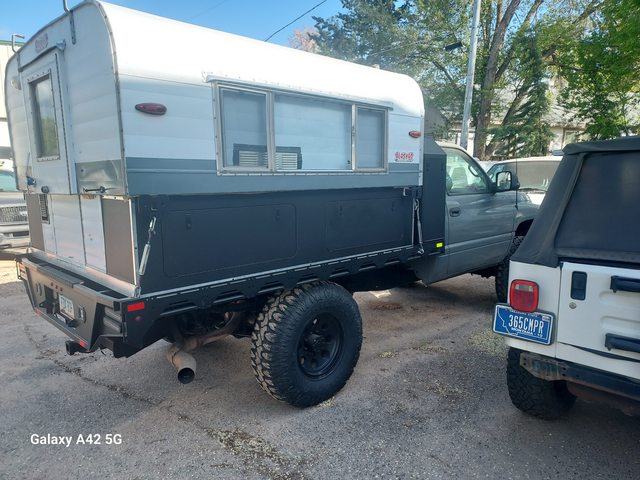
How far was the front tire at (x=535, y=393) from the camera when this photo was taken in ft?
9.54

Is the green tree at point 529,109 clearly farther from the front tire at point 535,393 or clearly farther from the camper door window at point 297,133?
the front tire at point 535,393

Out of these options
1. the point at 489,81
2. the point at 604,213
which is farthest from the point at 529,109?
the point at 604,213

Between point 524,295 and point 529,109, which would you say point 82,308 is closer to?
point 524,295

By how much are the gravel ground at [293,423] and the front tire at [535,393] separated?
0.43ft

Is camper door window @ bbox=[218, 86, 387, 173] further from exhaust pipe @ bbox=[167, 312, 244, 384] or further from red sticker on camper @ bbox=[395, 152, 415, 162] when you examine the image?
exhaust pipe @ bbox=[167, 312, 244, 384]

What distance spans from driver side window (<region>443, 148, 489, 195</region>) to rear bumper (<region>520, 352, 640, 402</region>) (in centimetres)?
252

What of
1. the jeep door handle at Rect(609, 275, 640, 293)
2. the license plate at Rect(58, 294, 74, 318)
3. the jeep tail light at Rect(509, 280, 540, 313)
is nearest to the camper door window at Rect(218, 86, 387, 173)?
the license plate at Rect(58, 294, 74, 318)

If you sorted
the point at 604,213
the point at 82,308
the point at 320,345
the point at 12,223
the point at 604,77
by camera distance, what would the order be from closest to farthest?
the point at 604,213 < the point at 82,308 < the point at 320,345 < the point at 12,223 < the point at 604,77

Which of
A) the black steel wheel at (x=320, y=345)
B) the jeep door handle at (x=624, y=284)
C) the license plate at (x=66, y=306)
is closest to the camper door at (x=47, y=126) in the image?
the license plate at (x=66, y=306)

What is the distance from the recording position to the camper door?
303cm

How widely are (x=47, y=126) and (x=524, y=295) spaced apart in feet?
11.6

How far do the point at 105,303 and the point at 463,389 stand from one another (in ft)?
8.98

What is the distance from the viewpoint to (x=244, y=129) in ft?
9.82

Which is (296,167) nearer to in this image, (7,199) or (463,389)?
(463,389)
